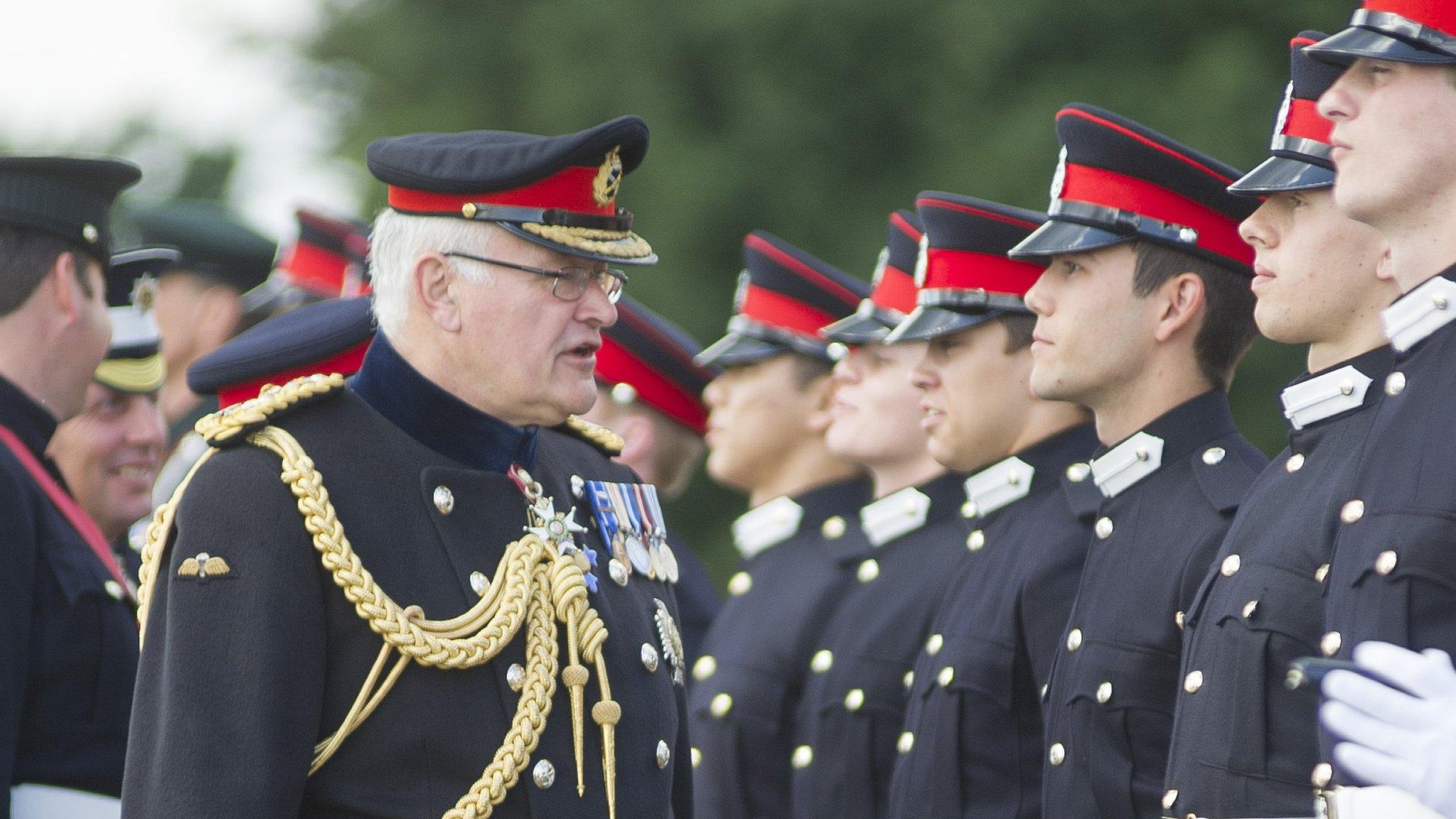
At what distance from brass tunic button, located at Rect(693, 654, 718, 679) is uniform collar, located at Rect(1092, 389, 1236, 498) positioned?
2.19 m

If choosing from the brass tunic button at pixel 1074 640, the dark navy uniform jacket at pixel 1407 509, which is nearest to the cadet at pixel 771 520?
the brass tunic button at pixel 1074 640

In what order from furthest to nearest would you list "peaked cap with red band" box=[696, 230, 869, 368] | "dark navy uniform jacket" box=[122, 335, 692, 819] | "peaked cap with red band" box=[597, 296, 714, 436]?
"peaked cap with red band" box=[597, 296, 714, 436] → "peaked cap with red band" box=[696, 230, 869, 368] → "dark navy uniform jacket" box=[122, 335, 692, 819]

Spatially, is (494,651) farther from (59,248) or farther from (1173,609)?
(59,248)

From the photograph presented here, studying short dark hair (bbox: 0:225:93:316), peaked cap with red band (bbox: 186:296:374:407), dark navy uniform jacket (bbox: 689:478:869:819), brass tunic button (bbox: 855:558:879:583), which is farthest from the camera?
dark navy uniform jacket (bbox: 689:478:869:819)

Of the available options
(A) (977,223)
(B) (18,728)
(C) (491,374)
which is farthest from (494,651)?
(A) (977,223)

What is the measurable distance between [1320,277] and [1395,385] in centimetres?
68

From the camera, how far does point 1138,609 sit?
13.1 ft

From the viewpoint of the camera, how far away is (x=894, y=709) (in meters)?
5.31

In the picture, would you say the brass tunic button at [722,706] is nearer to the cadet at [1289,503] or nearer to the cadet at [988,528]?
the cadet at [988,528]

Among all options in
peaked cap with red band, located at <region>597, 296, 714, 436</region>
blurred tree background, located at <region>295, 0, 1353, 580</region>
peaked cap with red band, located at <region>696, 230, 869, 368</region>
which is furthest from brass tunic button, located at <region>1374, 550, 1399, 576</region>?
blurred tree background, located at <region>295, 0, 1353, 580</region>

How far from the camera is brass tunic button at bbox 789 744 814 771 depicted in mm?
5516

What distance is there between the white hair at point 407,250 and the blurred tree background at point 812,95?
277 inches

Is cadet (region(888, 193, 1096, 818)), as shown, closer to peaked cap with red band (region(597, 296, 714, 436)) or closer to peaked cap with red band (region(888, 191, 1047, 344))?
peaked cap with red band (region(888, 191, 1047, 344))

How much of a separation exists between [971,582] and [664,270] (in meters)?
7.60
